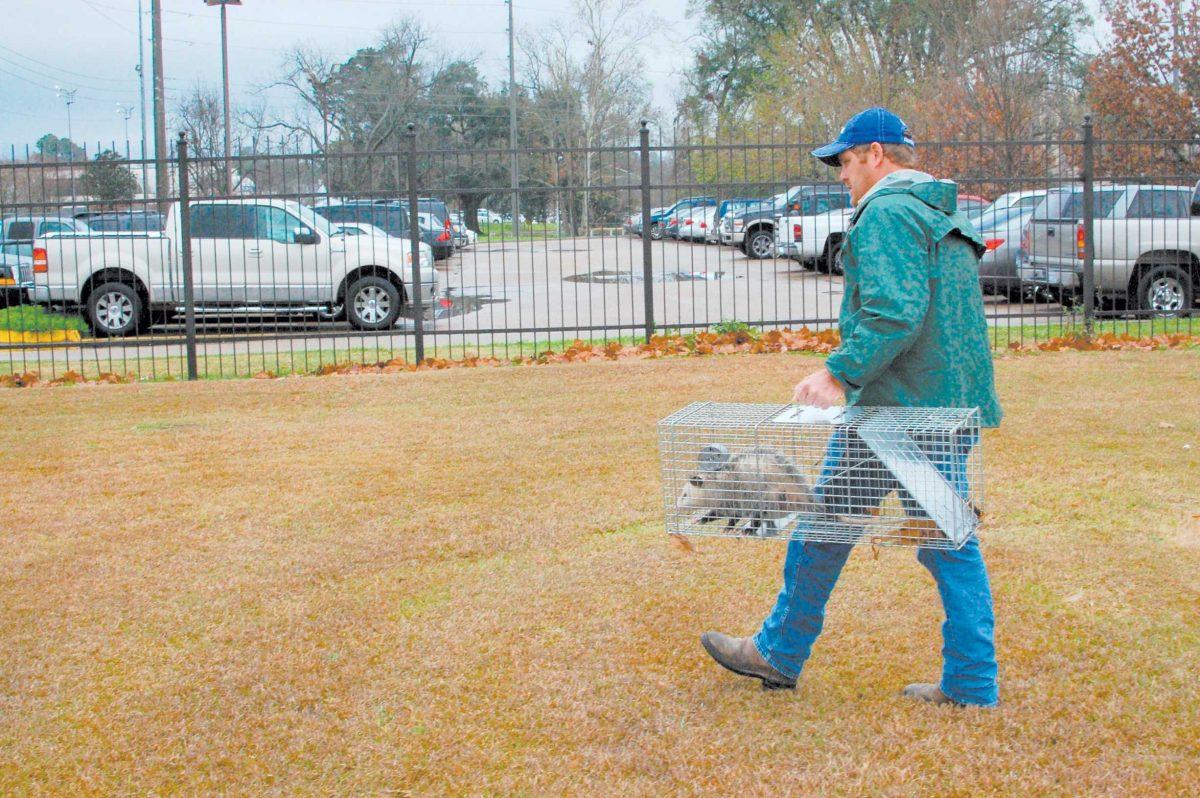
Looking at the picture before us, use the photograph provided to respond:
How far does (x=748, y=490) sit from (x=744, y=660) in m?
0.70

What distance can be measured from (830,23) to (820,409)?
44.8 meters

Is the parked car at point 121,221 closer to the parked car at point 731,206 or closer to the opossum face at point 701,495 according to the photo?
the parked car at point 731,206

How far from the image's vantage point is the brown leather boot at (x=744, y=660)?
13.0ft

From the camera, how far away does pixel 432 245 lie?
13117 millimetres

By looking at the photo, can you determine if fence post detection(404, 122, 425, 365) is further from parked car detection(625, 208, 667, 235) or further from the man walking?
the man walking

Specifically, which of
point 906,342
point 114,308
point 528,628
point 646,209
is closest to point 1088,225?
point 646,209

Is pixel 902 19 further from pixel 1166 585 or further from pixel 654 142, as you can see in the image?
pixel 1166 585

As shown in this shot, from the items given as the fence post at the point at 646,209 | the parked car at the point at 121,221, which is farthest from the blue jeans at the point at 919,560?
the parked car at the point at 121,221

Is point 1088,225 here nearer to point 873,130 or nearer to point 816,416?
point 873,130

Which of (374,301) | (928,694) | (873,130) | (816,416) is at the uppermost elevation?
(873,130)

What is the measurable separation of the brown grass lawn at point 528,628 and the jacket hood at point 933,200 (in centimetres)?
138

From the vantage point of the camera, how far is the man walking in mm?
3434

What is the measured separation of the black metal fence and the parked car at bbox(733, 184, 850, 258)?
192 millimetres

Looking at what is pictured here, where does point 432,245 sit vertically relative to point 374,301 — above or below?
above
